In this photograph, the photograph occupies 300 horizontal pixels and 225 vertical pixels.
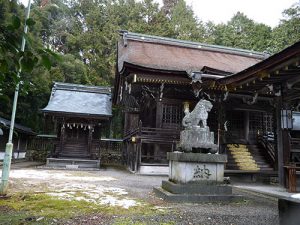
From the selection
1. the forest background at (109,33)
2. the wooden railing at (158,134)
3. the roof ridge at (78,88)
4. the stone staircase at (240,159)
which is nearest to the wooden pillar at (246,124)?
the stone staircase at (240,159)

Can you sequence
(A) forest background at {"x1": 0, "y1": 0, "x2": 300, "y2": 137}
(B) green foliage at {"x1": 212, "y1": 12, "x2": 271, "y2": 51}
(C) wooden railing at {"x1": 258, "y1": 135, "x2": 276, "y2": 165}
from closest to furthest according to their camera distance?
(C) wooden railing at {"x1": 258, "y1": 135, "x2": 276, "y2": 165}, (A) forest background at {"x1": 0, "y1": 0, "x2": 300, "y2": 137}, (B) green foliage at {"x1": 212, "y1": 12, "x2": 271, "y2": 51}

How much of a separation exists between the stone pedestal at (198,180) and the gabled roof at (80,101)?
11.0 metres

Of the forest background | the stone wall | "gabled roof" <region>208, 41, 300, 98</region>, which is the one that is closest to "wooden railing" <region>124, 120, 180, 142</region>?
"gabled roof" <region>208, 41, 300, 98</region>

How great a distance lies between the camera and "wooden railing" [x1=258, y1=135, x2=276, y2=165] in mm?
12770

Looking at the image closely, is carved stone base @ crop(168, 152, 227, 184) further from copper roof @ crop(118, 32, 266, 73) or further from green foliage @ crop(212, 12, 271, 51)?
green foliage @ crop(212, 12, 271, 51)

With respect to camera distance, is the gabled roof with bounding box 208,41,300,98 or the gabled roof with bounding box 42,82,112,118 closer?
the gabled roof with bounding box 208,41,300,98

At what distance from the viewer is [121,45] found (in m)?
18.1

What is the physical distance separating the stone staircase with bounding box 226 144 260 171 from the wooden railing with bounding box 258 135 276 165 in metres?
0.89

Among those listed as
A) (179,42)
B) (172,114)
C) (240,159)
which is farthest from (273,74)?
(179,42)

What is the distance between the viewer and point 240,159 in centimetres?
1260

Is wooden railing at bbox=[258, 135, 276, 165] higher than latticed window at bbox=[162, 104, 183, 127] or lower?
lower

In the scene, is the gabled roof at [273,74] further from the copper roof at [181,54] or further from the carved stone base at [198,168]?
the copper roof at [181,54]

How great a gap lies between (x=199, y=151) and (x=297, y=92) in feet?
11.3

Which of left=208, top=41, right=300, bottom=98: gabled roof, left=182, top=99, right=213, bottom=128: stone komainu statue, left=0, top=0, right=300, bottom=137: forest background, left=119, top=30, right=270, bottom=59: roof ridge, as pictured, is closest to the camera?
left=208, top=41, right=300, bottom=98: gabled roof
